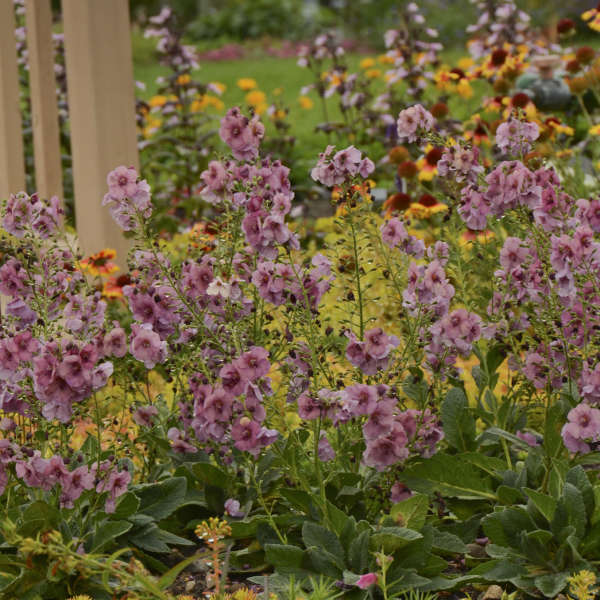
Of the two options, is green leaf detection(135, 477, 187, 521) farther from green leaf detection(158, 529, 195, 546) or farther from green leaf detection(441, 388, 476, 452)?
green leaf detection(441, 388, 476, 452)

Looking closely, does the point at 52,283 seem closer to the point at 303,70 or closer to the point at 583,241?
the point at 583,241

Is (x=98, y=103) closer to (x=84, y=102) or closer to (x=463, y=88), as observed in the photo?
(x=84, y=102)

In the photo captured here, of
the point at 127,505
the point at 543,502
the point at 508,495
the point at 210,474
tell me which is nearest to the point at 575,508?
the point at 543,502

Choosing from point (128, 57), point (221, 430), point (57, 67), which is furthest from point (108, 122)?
point (221, 430)

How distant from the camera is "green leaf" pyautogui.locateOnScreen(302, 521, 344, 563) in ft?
6.48

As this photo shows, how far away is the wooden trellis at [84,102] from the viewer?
374 centimetres

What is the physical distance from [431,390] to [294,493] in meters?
0.41

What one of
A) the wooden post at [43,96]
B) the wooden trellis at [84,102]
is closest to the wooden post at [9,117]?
the wooden trellis at [84,102]

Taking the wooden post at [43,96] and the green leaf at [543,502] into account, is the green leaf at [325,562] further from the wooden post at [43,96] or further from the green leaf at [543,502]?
the wooden post at [43,96]

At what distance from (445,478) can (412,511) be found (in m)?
0.20

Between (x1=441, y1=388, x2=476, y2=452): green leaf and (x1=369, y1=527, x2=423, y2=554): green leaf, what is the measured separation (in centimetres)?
42

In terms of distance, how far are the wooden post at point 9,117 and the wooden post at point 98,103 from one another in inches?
10.2

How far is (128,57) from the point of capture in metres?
3.97

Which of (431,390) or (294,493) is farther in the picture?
(431,390)
